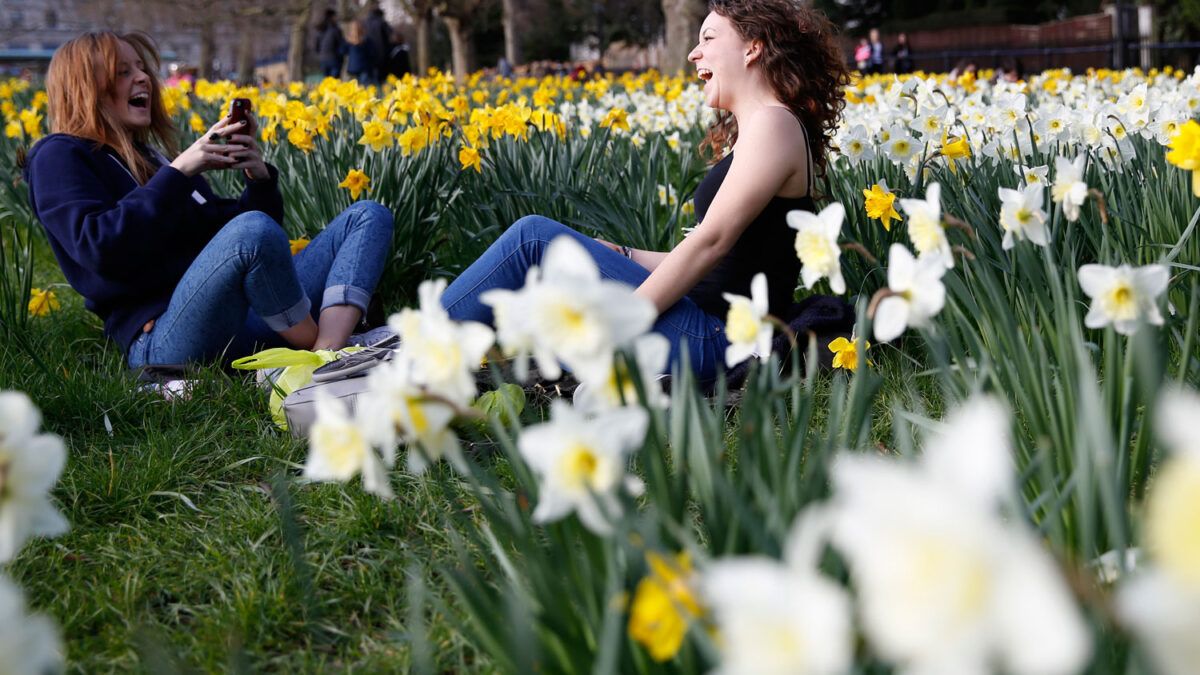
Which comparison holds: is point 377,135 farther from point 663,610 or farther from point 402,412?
point 663,610

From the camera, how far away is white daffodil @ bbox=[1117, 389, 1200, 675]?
56cm

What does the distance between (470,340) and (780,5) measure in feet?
6.08

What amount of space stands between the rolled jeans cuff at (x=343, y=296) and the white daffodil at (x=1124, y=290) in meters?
2.22

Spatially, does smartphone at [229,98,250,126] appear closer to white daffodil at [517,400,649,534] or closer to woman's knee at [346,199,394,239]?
woman's knee at [346,199,394,239]

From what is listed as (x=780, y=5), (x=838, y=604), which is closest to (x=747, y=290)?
(x=780, y=5)

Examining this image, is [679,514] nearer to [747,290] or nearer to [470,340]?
[470,340]

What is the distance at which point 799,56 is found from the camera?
2582mm

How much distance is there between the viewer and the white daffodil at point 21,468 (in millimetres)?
896

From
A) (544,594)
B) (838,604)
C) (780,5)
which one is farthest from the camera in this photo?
(780,5)

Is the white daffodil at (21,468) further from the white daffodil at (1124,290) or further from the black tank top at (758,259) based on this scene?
the black tank top at (758,259)

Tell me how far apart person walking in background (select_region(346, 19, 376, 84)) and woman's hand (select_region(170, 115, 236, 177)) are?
987 centimetres

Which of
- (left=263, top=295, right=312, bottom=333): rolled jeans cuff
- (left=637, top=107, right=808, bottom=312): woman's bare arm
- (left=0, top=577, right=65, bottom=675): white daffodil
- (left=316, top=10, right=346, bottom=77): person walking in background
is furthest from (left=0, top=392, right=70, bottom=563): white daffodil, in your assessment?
(left=316, top=10, right=346, bottom=77): person walking in background

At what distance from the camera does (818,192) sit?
8.50 ft

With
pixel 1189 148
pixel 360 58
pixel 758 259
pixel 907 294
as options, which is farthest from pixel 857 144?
pixel 360 58
